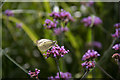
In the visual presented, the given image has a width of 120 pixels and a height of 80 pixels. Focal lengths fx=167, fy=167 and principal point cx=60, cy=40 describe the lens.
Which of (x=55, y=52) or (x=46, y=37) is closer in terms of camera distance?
(x=55, y=52)

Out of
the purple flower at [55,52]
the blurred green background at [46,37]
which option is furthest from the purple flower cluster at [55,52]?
the blurred green background at [46,37]

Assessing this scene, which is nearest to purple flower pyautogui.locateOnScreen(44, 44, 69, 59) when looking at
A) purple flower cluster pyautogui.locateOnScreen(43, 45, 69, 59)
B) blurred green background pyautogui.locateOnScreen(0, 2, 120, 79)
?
purple flower cluster pyautogui.locateOnScreen(43, 45, 69, 59)

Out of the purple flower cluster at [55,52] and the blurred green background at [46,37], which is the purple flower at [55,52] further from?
the blurred green background at [46,37]

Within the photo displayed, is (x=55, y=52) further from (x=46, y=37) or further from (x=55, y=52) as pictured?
(x=46, y=37)

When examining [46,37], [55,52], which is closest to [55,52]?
[55,52]

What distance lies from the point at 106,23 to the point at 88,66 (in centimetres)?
147

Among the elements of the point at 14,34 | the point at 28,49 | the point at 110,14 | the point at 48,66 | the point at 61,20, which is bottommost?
the point at 48,66

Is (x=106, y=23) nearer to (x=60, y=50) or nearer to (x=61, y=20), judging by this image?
(x=61, y=20)

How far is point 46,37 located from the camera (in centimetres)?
202

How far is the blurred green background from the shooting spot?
72.8 inches

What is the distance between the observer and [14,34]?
225 cm

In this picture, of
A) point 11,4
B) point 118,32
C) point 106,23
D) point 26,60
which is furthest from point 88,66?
point 11,4

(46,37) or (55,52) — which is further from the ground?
(55,52)

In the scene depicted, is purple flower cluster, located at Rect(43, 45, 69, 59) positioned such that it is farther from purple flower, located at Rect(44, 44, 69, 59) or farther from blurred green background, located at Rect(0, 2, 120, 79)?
blurred green background, located at Rect(0, 2, 120, 79)
